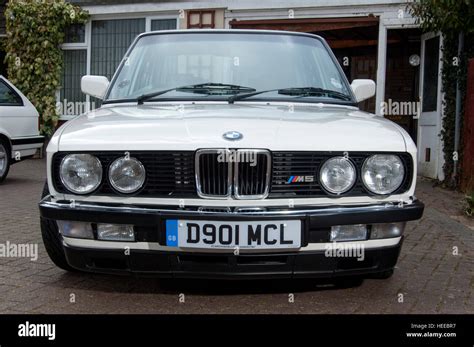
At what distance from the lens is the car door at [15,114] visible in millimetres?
8258

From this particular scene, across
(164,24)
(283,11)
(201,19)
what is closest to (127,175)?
(283,11)

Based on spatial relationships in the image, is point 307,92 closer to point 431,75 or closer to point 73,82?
point 431,75

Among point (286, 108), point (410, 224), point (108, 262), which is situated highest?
point (286, 108)

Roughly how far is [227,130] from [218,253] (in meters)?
0.61

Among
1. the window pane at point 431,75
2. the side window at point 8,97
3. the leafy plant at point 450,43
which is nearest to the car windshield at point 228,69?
the leafy plant at point 450,43

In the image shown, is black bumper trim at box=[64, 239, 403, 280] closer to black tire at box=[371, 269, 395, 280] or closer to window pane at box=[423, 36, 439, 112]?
black tire at box=[371, 269, 395, 280]

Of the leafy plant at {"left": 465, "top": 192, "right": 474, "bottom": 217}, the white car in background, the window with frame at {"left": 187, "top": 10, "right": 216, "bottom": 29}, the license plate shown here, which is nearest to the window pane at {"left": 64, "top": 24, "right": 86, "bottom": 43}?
the window with frame at {"left": 187, "top": 10, "right": 216, "bottom": 29}

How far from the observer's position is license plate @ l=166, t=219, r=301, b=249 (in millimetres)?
2643

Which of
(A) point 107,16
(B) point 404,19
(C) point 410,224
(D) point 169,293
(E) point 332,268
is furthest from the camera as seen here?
(A) point 107,16

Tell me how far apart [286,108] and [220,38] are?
1007 millimetres

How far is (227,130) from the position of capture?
9.08 feet

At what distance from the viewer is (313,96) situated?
3.67 m
